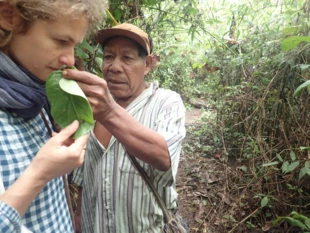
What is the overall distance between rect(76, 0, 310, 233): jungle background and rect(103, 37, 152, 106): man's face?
195 mm

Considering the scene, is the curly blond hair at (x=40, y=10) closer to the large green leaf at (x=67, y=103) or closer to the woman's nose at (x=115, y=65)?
the large green leaf at (x=67, y=103)

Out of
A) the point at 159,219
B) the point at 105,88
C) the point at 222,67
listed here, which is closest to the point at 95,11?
the point at 105,88

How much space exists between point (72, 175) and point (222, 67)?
3.42 m

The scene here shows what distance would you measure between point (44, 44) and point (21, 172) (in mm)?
381

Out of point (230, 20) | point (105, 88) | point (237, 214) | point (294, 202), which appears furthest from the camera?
point (230, 20)

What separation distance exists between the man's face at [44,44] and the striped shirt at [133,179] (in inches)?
24.7

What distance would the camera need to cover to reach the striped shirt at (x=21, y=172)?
2.33 feet

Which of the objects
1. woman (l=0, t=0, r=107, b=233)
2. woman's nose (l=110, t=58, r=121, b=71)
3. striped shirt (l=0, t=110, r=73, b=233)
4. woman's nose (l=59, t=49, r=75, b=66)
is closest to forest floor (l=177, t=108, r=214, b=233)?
woman's nose (l=110, t=58, r=121, b=71)

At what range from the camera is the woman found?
761mm

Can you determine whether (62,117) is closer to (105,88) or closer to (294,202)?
(105,88)

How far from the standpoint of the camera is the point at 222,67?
4.57 metres

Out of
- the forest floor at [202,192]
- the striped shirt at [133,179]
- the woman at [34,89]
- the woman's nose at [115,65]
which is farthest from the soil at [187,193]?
the woman at [34,89]

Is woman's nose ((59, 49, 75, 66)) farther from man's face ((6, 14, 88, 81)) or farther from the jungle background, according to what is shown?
the jungle background

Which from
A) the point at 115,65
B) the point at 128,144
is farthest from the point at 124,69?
the point at 128,144
